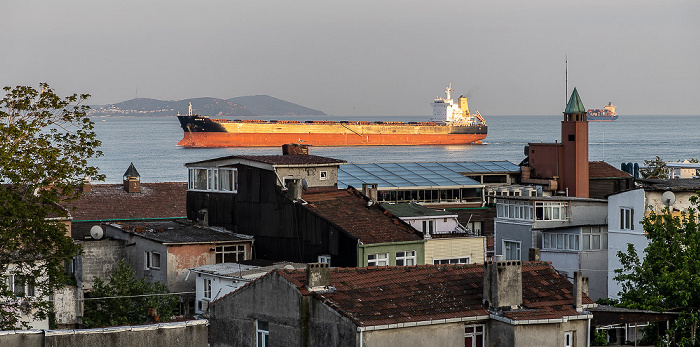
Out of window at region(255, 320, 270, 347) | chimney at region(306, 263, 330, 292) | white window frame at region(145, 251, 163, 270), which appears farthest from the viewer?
white window frame at region(145, 251, 163, 270)

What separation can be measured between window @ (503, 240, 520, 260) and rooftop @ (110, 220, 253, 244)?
9016mm

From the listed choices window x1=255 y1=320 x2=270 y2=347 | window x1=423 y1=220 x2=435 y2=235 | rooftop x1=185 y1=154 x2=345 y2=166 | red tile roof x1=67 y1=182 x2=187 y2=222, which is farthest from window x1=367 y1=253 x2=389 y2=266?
red tile roof x1=67 y1=182 x2=187 y2=222

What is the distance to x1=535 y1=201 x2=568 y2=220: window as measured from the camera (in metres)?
31.3

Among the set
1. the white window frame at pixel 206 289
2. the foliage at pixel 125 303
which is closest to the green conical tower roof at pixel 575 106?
the white window frame at pixel 206 289

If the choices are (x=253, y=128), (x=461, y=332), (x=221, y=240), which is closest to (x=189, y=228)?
(x=221, y=240)

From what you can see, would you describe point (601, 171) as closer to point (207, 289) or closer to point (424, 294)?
point (207, 289)

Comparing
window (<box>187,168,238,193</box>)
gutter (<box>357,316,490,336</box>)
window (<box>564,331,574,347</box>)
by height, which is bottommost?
window (<box>564,331,574,347</box>)

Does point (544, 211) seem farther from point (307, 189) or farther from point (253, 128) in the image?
point (253, 128)

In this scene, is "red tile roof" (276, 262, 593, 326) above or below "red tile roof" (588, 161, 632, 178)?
below

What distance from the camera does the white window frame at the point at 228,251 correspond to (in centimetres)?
2648

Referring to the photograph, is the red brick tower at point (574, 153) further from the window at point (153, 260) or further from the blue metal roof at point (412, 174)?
the window at point (153, 260)

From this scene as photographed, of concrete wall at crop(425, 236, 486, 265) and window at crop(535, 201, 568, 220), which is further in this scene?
window at crop(535, 201, 568, 220)

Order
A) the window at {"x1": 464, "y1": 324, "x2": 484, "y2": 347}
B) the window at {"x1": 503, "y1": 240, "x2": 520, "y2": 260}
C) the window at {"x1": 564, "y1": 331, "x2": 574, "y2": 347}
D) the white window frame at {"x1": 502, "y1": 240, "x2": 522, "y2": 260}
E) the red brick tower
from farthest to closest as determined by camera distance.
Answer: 1. the red brick tower
2. the window at {"x1": 503, "y1": 240, "x2": 520, "y2": 260}
3. the white window frame at {"x1": 502, "y1": 240, "x2": 522, "y2": 260}
4. the window at {"x1": 564, "y1": 331, "x2": 574, "y2": 347}
5. the window at {"x1": 464, "y1": 324, "x2": 484, "y2": 347}

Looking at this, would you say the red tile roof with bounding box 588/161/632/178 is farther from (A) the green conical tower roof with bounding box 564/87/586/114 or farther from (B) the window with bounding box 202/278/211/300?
(B) the window with bounding box 202/278/211/300
